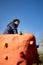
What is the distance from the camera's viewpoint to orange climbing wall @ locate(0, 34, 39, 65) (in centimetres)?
764

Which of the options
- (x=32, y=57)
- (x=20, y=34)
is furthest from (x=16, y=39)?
(x=32, y=57)

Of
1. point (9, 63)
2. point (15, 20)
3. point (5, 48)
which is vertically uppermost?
point (15, 20)

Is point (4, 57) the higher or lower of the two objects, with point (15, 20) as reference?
lower

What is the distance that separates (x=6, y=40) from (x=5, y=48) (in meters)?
0.27

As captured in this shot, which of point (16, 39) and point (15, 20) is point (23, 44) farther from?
point (15, 20)

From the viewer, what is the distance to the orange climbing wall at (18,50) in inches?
301

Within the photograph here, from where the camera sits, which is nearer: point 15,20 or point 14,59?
point 14,59

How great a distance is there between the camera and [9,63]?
7.73 metres

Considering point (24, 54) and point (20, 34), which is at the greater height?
point (20, 34)

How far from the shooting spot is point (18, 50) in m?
7.67

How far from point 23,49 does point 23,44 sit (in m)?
0.16

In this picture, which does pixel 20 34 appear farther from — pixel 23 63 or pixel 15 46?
pixel 23 63

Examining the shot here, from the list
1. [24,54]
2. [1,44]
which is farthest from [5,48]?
[24,54]

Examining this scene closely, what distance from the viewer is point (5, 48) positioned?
784cm
